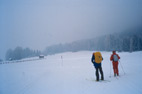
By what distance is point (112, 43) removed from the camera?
74.5 m

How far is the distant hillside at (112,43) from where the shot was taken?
62469 mm

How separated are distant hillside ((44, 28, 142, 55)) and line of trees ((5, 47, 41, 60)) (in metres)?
27.7

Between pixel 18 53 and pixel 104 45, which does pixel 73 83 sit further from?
pixel 18 53

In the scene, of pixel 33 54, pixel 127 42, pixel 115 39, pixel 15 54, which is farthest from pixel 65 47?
pixel 127 42

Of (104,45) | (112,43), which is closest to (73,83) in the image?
(112,43)

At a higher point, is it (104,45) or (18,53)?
(104,45)

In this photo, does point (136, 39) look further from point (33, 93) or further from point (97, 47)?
point (33, 93)

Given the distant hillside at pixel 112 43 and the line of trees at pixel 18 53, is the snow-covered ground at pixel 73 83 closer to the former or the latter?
the distant hillside at pixel 112 43

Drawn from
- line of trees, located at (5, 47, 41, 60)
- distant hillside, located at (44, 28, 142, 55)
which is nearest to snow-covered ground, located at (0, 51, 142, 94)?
distant hillside, located at (44, 28, 142, 55)

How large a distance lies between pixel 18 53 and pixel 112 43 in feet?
285

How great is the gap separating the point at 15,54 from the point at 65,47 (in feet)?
204

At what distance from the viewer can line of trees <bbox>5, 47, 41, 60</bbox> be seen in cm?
9956

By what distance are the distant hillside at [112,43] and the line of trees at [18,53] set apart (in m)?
27.7

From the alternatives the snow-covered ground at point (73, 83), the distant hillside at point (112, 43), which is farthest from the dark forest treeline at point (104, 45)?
the snow-covered ground at point (73, 83)
